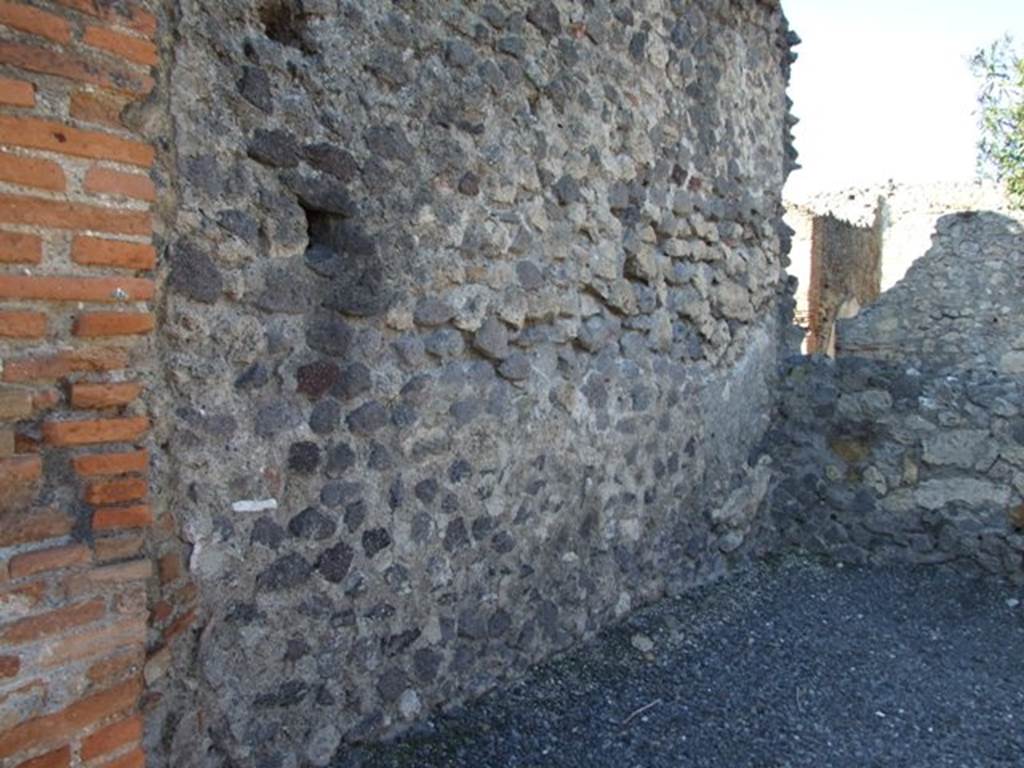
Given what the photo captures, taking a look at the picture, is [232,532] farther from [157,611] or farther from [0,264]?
[0,264]

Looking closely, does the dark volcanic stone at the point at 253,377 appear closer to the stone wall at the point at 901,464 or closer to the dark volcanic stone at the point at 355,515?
the dark volcanic stone at the point at 355,515

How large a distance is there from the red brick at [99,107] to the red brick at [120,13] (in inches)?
5.3

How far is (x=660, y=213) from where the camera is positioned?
395 cm

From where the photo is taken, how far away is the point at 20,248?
153 centimetres

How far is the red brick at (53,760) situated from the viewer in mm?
1563

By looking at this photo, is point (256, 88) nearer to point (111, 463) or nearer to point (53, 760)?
point (111, 463)

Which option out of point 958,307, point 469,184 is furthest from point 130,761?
point 958,307

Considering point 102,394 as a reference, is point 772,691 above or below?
below

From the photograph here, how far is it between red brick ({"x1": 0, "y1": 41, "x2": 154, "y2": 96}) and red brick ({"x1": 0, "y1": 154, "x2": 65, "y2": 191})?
16 centimetres

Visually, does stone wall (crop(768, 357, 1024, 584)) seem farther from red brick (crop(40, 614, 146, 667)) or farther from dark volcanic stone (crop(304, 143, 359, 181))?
red brick (crop(40, 614, 146, 667))

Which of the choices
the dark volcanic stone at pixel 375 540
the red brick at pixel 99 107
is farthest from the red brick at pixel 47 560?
the dark volcanic stone at pixel 375 540

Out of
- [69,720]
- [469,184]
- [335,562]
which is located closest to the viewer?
[69,720]

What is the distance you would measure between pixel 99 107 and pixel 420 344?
1306 mm

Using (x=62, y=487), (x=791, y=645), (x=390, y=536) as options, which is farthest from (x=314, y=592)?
(x=791, y=645)
